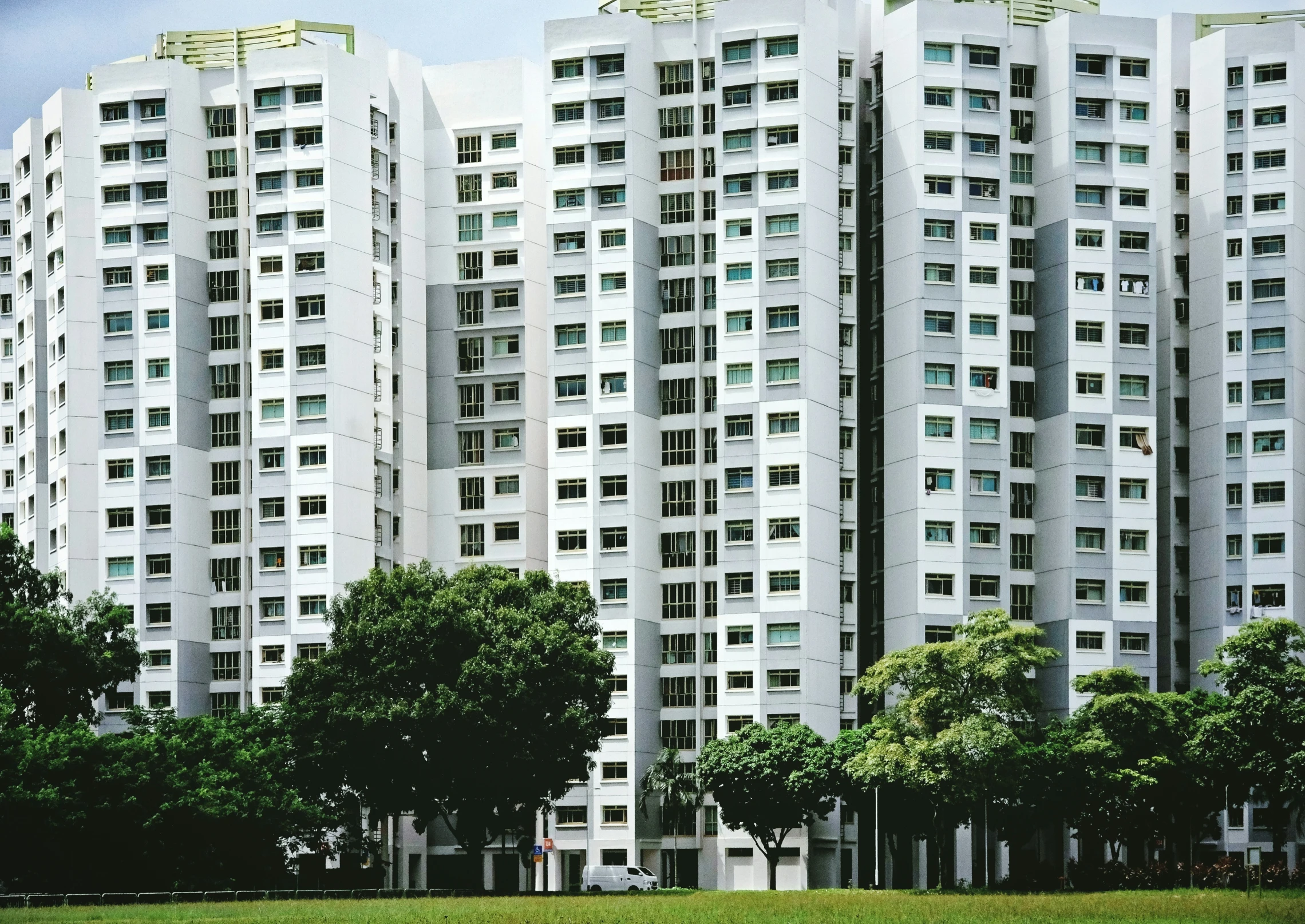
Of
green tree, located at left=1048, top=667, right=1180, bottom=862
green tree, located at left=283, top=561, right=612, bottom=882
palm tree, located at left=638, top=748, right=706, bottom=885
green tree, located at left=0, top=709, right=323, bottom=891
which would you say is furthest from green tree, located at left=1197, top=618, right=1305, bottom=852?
green tree, located at left=0, top=709, right=323, bottom=891

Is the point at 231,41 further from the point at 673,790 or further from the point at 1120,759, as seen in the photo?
the point at 1120,759

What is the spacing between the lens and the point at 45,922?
229 feet

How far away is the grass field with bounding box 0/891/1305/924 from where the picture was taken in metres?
71.1

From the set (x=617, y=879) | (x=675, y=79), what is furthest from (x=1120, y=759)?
(x=675, y=79)

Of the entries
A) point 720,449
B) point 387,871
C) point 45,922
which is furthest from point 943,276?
point 45,922

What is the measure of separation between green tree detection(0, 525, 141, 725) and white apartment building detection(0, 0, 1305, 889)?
19339mm

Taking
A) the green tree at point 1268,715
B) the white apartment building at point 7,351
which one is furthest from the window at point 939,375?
the white apartment building at point 7,351

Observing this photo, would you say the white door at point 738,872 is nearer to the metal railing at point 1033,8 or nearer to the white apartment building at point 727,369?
the white apartment building at point 727,369

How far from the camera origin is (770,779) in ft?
390

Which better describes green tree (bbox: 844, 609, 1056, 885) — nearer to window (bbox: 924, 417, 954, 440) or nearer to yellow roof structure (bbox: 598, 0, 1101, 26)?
window (bbox: 924, 417, 954, 440)

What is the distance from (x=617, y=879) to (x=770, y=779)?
34.4 ft

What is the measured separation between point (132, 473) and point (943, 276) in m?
51.7

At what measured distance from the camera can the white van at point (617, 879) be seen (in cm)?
11975

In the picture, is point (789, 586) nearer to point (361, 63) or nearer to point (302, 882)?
point (302, 882)
